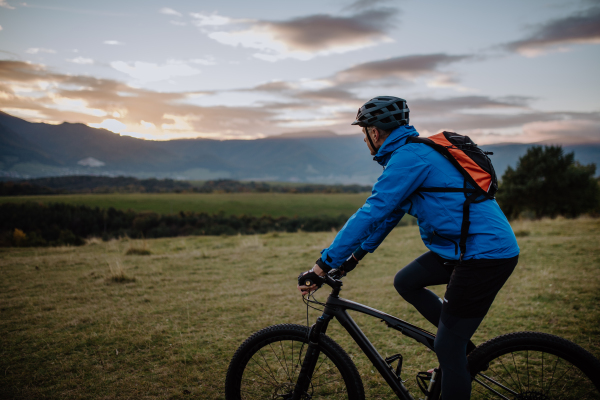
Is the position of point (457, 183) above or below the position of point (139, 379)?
above

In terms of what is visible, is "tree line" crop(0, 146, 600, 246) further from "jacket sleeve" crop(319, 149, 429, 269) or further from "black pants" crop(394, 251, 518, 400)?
"black pants" crop(394, 251, 518, 400)

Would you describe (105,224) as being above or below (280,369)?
below

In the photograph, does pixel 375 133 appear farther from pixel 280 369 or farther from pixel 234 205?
pixel 234 205

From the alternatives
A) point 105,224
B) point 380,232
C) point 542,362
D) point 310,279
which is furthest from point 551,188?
point 105,224

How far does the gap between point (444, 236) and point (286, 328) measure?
1.35m

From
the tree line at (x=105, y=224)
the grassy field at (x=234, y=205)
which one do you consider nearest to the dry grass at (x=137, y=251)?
the tree line at (x=105, y=224)

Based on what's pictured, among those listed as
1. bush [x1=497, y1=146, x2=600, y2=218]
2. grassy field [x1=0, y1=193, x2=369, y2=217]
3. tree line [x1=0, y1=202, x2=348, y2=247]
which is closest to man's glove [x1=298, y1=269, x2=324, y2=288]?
tree line [x1=0, y1=202, x2=348, y2=247]

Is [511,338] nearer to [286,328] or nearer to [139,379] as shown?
[286,328]

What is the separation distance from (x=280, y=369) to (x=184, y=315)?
340 cm

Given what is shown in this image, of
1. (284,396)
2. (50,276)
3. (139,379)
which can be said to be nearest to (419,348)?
(284,396)

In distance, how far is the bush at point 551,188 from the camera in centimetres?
3900

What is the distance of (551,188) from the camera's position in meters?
39.3

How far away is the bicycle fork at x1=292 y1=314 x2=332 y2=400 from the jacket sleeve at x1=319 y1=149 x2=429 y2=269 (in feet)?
1.86

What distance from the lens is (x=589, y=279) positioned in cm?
707
